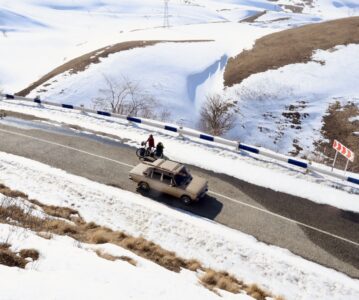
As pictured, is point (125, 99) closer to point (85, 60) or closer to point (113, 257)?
point (85, 60)

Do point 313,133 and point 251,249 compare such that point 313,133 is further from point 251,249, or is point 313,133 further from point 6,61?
point 6,61

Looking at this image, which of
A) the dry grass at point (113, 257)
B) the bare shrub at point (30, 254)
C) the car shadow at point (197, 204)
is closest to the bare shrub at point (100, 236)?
the dry grass at point (113, 257)

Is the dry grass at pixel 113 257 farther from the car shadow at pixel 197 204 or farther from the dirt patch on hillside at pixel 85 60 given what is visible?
the dirt patch on hillside at pixel 85 60

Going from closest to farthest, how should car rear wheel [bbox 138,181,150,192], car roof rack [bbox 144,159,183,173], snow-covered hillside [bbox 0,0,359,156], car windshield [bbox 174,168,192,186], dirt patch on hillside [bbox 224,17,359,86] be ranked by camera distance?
car windshield [bbox 174,168,192,186] < car roof rack [bbox 144,159,183,173] < car rear wheel [bbox 138,181,150,192] < snow-covered hillside [bbox 0,0,359,156] < dirt patch on hillside [bbox 224,17,359,86]

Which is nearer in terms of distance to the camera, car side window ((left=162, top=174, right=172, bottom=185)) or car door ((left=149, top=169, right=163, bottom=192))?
car side window ((left=162, top=174, right=172, bottom=185))

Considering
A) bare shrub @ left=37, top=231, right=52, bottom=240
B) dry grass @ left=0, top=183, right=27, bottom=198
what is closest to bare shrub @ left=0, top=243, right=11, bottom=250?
bare shrub @ left=37, top=231, right=52, bottom=240

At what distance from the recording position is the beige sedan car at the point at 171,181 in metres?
18.1

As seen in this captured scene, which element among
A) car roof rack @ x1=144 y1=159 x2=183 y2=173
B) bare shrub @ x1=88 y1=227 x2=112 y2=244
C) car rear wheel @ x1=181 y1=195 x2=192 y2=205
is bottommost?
bare shrub @ x1=88 y1=227 x2=112 y2=244

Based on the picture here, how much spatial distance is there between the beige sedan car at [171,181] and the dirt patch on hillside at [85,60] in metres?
32.4

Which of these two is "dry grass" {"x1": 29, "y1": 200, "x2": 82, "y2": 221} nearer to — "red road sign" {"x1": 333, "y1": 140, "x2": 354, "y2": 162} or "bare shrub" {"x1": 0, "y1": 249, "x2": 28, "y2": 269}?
"bare shrub" {"x1": 0, "y1": 249, "x2": 28, "y2": 269}

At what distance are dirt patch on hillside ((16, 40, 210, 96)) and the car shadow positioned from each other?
32.9 m

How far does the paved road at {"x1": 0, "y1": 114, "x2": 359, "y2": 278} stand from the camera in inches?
636

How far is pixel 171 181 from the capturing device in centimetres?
1830

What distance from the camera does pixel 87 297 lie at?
8281 mm
